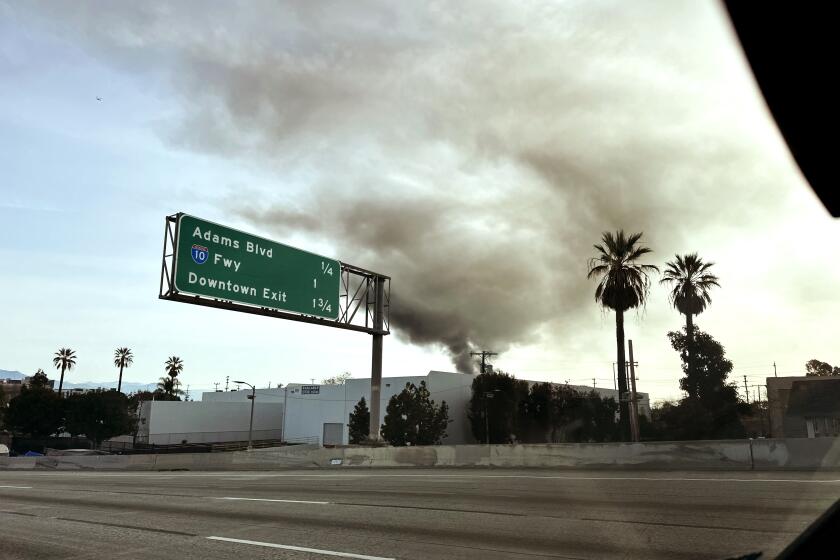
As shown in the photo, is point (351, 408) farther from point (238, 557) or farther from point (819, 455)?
point (238, 557)

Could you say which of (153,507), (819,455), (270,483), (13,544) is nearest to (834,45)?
(13,544)

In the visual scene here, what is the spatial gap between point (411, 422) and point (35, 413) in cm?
5116

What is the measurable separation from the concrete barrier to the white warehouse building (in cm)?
3262

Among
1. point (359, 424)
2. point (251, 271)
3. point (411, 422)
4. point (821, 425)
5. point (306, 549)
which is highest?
point (251, 271)

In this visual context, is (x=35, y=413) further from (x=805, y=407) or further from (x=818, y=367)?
(x=818, y=367)

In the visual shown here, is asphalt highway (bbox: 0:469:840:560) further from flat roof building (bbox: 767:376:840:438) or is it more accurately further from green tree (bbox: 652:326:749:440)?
flat roof building (bbox: 767:376:840:438)

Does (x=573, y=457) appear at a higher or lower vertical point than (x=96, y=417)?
higher

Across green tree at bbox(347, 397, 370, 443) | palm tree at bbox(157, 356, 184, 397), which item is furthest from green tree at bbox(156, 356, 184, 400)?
green tree at bbox(347, 397, 370, 443)

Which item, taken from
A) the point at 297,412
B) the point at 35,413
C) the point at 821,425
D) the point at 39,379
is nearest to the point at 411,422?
the point at 297,412

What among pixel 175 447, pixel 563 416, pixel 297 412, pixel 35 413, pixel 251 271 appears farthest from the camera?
pixel 297 412

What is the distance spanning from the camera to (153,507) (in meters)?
13.1

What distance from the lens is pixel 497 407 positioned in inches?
2239

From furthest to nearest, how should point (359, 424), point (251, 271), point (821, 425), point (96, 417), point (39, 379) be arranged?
point (39, 379)
point (96, 417)
point (359, 424)
point (821, 425)
point (251, 271)

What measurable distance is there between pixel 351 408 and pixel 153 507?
5707 cm
